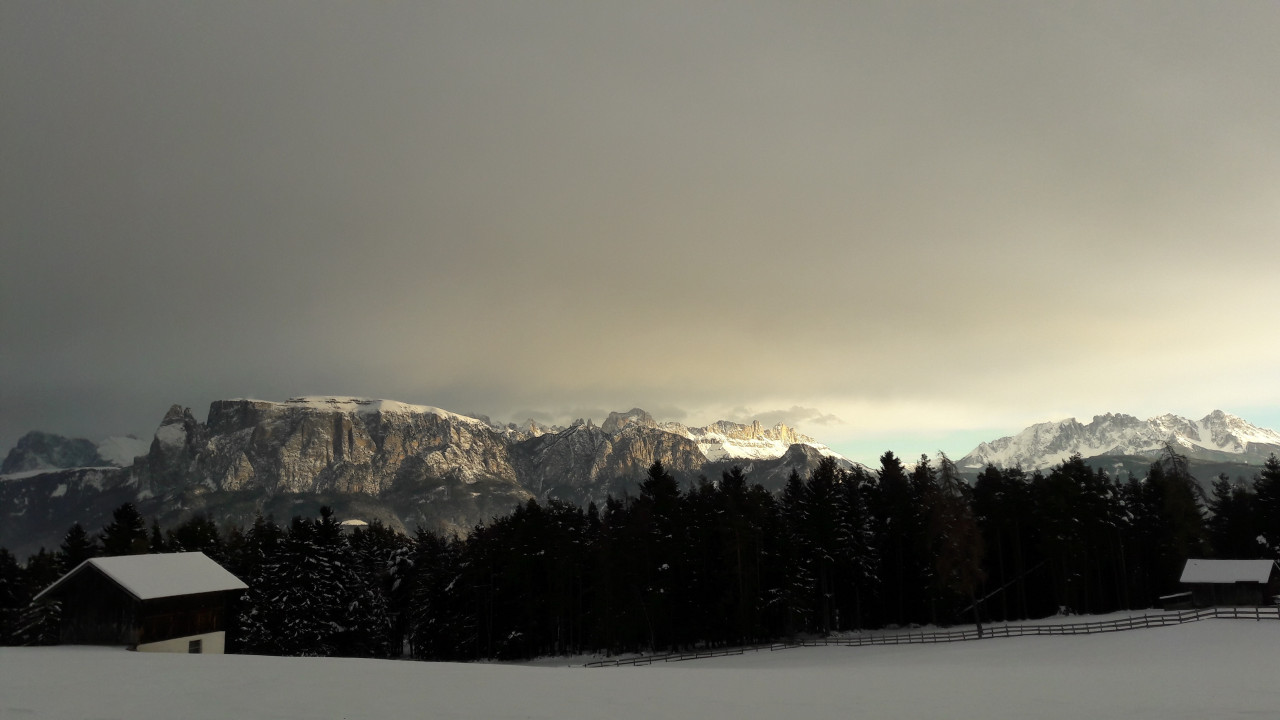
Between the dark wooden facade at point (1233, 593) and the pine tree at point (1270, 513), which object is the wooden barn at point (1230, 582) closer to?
the dark wooden facade at point (1233, 593)

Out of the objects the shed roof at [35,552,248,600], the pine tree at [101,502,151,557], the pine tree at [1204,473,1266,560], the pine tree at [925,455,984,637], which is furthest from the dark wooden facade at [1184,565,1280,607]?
the pine tree at [101,502,151,557]

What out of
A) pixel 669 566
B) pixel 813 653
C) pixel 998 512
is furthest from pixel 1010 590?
pixel 669 566

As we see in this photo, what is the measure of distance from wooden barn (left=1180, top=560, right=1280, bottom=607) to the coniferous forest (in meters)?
6.07

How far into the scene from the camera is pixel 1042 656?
39.5 meters

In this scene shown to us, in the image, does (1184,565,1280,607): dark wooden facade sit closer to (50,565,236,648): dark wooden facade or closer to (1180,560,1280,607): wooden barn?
(1180,560,1280,607): wooden barn

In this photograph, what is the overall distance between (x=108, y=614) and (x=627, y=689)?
34101mm

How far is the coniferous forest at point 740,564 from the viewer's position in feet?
194

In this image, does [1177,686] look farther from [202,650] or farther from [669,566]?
[202,650]

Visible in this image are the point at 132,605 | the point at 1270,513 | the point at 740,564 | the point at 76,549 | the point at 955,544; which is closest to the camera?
the point at 132,605

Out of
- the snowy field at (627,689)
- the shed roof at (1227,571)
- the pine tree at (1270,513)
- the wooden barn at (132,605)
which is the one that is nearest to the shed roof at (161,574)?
the wooden barn at (132,605)

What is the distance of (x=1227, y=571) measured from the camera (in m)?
57.5

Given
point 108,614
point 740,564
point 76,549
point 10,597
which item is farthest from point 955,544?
point 10,597

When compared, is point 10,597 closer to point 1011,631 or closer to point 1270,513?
point 1011,631

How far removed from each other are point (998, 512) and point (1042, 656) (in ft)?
97.8
